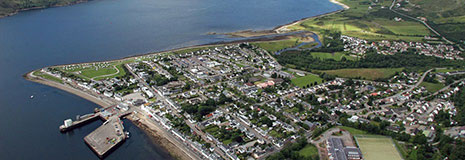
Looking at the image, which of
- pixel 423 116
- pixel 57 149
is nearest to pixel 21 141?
pixel 57 149

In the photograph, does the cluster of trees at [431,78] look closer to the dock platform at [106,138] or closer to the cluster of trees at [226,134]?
the cluster of trees at [226,134]

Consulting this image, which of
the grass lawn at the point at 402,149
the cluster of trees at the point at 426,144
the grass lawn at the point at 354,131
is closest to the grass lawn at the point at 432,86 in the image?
the cluster of trees at the point at 426,144

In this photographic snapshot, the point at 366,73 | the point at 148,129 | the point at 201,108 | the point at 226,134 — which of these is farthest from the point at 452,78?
the point at 148,129

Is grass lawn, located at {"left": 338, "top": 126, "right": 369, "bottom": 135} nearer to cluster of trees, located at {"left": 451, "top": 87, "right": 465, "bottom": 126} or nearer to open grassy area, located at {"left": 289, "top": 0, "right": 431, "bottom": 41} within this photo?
cluster of trees, located at {"left": 451, "top": 87, "right": 465, "bottom": 126}

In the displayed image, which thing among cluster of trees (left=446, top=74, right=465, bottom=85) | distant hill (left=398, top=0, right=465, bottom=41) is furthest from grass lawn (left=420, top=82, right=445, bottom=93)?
distant hill (left=398, top=0, right=465, bottom=41)

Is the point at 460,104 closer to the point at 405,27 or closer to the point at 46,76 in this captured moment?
the point at 405,27

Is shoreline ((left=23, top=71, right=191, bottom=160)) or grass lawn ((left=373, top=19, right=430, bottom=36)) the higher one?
grass lawn ((left=373, top=19, right=430, bottom=36))

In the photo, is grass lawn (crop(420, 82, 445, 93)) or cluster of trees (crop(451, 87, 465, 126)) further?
grass lawn (crop(420, 82, 445, 93))
